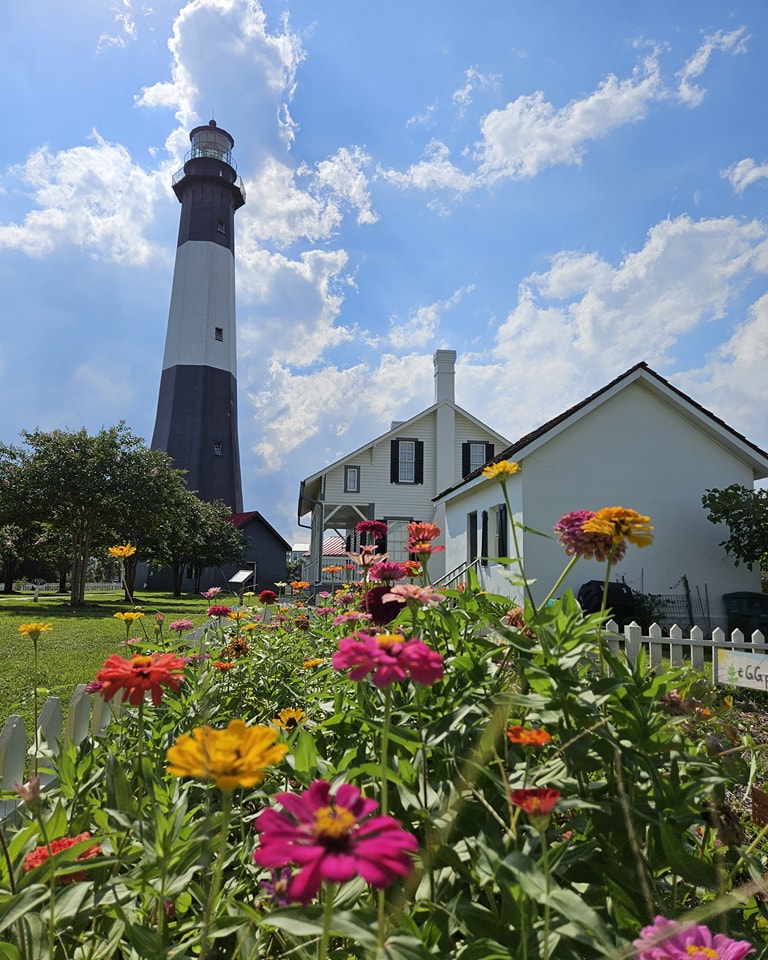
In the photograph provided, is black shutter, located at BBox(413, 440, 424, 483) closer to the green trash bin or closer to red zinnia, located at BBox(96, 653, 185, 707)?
the green trash bin

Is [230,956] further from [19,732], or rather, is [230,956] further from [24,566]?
[24,566]

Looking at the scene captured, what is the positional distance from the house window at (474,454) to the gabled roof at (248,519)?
16751 millimetres

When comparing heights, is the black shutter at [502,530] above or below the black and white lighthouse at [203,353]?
below

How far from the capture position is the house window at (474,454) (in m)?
20.4

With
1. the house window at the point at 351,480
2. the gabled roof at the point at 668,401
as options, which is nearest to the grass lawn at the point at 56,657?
the gabled roof at the point at 668,401

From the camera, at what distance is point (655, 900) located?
90 cm

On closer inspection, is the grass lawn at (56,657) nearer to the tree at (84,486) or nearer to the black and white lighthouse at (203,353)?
the tree at (84,486)

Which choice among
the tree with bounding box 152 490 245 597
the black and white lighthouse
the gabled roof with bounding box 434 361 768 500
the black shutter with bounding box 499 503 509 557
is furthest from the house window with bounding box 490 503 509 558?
the black and white lighthouse

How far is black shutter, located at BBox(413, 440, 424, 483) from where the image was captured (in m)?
20.3

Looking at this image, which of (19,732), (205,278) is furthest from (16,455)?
(19,732)

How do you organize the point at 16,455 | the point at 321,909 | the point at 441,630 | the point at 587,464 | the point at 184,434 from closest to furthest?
the point at 321,909 → the point at 441,630 → the point at 587,464 → the point at 16,455 → the point at 184,434

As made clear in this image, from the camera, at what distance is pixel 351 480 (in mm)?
20172

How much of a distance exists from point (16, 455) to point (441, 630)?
67.3ft

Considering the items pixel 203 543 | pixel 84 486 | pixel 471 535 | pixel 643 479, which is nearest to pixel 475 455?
pixel 471 535
